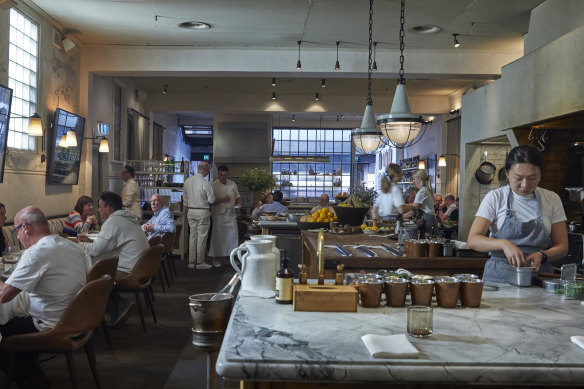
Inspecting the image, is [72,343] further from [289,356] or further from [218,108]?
[218,108]

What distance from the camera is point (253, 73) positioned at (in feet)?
32.4

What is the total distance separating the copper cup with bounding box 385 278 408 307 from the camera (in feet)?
7.34

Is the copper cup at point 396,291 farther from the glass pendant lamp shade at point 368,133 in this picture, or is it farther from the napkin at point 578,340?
the glass pendant lamp shade at point 368,133

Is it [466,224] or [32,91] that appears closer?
[32,91]

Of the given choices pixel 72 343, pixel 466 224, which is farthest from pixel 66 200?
pixel 466 224

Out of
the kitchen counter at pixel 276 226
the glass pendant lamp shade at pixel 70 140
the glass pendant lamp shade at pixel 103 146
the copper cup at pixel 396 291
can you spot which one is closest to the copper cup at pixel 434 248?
the copper cup at pixel 396 291

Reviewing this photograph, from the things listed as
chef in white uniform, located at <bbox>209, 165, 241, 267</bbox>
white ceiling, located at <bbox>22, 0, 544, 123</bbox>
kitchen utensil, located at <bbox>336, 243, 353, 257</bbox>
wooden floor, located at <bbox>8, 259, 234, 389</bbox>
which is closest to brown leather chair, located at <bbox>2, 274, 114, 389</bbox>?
wooden floor, located at <bbox>8, 259, 234, 389</bbox>

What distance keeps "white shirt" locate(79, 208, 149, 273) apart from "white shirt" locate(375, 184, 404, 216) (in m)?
2.81

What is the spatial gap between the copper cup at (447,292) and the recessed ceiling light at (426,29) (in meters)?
6.76

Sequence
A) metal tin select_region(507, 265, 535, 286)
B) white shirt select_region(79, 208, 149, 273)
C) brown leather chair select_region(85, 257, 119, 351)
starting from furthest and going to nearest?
1. white shirt select_region(79, 208, 149, 273)
2. brown leather chair select_region(85, 257, 119, 351)
3. metal tin select_region(507, 265, 535, 286)

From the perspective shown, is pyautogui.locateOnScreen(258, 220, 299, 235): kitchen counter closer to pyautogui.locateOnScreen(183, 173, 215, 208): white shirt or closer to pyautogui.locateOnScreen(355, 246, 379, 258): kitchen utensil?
pyautogui.locateOnScreen(183, 173, 215, 208): white shirt

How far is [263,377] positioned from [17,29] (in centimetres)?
694

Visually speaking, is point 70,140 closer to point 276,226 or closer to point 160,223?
point 160,223

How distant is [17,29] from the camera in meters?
7.06
